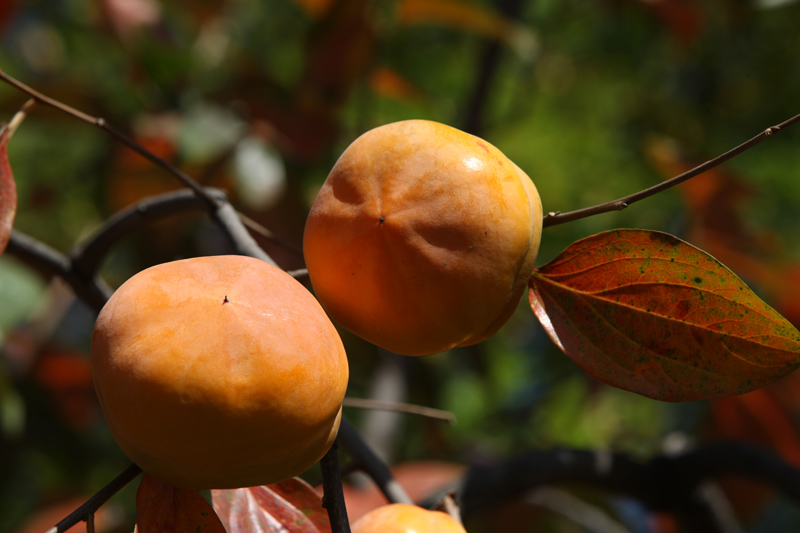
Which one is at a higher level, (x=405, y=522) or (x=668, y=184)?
(x=668, y=184)

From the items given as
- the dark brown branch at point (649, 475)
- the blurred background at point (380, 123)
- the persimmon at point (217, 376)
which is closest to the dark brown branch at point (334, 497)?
the persimmon at point (217, 376)

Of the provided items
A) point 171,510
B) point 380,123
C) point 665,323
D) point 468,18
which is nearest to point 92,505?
point 171,510

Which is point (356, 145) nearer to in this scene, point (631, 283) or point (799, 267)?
point (631, 283)

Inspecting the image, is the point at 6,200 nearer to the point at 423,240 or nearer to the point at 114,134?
the point at 114,134

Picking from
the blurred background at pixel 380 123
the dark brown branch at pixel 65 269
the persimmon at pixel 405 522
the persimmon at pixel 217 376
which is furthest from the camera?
the blurred background at pixel 380 123

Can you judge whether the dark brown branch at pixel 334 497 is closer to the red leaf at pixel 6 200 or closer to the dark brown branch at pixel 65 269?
the red leaf at pixel 6 200

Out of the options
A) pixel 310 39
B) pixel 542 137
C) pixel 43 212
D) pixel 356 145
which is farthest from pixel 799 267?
pixel 43 212
